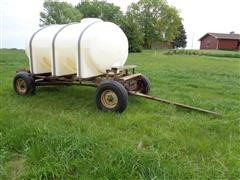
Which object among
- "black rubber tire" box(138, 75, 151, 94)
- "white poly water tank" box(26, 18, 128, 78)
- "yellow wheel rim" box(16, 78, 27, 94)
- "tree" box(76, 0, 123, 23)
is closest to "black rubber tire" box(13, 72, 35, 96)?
"yellow wheel rim" box(16, 78, 27, 94)

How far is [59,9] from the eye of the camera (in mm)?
51406

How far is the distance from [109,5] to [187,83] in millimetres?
62130

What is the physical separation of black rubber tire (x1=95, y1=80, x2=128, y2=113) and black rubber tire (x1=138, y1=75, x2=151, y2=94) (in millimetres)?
1390

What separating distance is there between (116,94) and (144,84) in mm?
1490

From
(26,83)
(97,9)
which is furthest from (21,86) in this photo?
(97,9)

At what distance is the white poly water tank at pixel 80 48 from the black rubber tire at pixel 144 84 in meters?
0.63

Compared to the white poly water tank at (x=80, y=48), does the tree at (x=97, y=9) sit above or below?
above

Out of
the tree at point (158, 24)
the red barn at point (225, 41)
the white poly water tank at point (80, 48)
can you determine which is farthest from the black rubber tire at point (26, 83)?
the red barn at point (225, 41)

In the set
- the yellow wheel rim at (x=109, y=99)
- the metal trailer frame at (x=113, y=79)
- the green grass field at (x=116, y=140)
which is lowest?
the green grass field at (x=116, y=140)

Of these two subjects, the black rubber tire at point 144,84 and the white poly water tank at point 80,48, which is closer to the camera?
the white poly water tank at point 80,48

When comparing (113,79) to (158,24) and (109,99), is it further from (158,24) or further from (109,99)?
(158,24)

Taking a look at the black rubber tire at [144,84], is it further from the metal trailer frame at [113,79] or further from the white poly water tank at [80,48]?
the white poly water tank at [80,48]

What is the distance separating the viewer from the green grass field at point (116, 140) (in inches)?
121

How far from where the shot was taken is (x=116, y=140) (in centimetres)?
378
